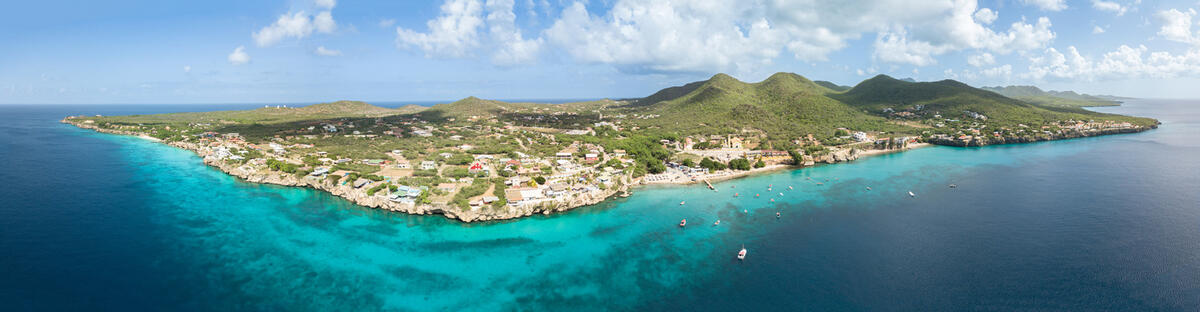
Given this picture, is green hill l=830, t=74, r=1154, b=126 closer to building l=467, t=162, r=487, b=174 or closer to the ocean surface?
the ocean surface

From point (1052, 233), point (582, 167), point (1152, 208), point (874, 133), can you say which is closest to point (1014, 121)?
point (874, 133)

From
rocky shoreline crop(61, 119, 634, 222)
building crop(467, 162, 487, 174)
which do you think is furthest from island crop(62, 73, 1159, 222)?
building crop(467, 162, 487, 174)

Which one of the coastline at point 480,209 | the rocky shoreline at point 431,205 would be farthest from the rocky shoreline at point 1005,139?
the rocky shoreline at point 431,205

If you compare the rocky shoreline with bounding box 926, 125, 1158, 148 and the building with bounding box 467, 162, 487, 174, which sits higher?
the rocky shoreline with bounding box 926, 125, 1158, 148

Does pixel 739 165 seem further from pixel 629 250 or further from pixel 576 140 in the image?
pixel 629 250

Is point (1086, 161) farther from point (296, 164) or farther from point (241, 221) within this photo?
point (296, 164)
